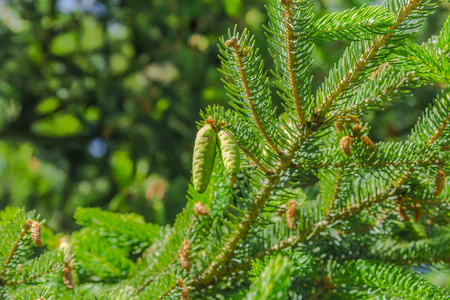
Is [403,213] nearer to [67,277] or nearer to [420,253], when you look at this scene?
[420,253]

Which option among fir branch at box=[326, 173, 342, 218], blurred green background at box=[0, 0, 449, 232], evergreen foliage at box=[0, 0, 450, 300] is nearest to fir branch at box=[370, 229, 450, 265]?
evergreen foliage at box=[0, 0, 450, 300]

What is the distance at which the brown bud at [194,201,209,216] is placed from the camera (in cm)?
60

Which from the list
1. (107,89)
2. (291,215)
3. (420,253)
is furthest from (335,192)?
(107,89)

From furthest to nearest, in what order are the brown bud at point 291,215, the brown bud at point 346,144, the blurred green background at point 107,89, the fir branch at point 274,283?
the blurred green background at point 107,89, the brown bud at point 291,215, the brown bud at point 346,144, the fir branch at point 274,283

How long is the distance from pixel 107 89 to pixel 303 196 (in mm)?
1674

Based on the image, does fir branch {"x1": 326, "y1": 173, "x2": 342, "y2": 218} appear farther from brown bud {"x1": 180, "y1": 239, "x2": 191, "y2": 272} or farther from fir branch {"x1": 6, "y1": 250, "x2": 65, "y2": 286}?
fir branch {"x1": 6, "y1": 250, "x2": 65, "y2": 286}

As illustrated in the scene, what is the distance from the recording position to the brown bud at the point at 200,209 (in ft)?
1.98

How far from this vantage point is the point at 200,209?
605 millimetres

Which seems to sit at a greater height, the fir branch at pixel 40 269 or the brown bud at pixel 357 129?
the brown bud at pixel 357 129

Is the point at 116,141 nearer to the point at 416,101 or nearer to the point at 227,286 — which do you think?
the point at 416,101

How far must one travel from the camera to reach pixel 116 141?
231 cm

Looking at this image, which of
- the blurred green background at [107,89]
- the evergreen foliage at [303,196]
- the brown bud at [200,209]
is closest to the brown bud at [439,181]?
the evergreen foliage at [303,196]

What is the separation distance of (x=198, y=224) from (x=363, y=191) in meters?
0.26

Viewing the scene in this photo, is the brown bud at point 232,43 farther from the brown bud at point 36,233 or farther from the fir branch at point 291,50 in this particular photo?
the brown bud at point 36,233
